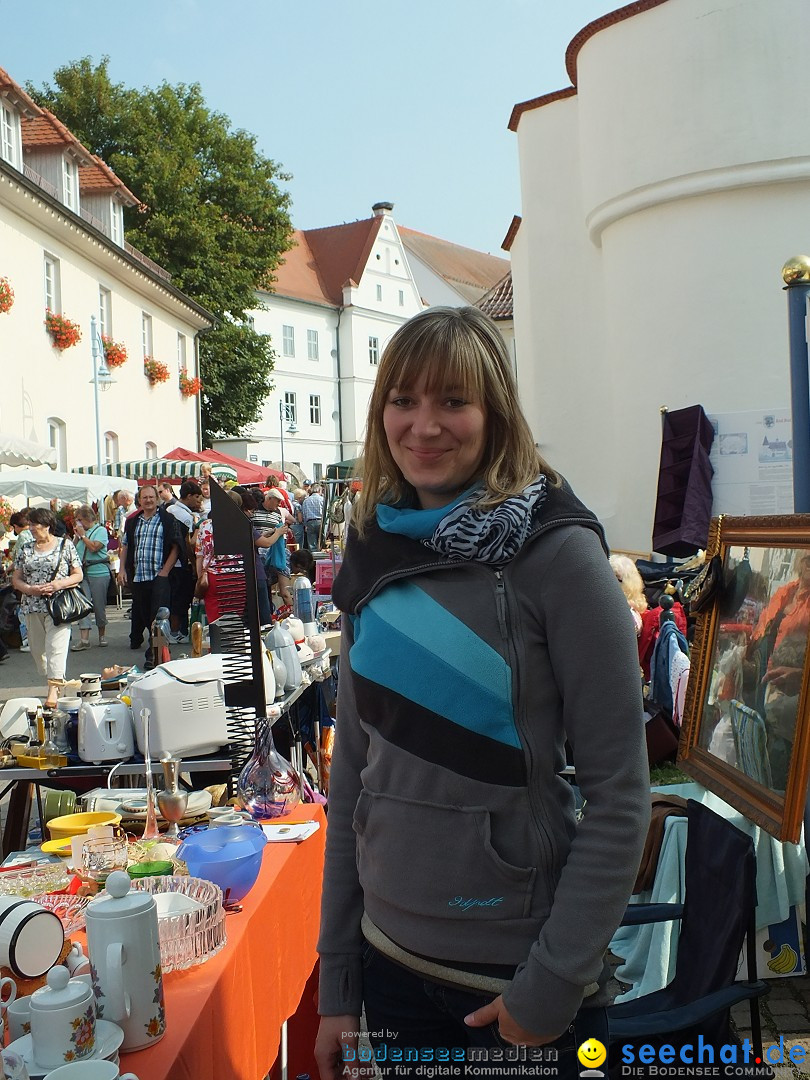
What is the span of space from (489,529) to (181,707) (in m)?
2.40

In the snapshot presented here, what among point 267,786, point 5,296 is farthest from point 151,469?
point 267,786

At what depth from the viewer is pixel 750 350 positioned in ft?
31.8

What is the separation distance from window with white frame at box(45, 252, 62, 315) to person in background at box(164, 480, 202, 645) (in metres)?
9.07

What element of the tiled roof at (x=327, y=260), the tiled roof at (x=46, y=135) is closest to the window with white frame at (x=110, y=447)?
the tiled roof at (x=46, y=135)

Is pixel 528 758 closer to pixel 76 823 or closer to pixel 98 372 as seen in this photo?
pixel 76 823

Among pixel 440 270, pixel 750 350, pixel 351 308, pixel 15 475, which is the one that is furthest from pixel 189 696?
pixel 440 270

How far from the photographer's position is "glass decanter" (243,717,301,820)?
319cm

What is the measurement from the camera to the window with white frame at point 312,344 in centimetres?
5306

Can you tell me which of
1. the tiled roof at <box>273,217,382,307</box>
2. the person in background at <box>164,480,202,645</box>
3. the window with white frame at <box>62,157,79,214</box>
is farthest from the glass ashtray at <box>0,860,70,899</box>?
the tiled roof at <box>273,217,382,307</box>

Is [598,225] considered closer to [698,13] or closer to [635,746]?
[698,13]

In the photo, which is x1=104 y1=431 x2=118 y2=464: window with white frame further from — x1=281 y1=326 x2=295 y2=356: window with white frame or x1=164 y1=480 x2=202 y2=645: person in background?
x1=281 y1=326 x2=295 y2=356: window with white frame

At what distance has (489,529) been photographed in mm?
1474

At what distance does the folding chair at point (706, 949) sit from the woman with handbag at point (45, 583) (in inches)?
267

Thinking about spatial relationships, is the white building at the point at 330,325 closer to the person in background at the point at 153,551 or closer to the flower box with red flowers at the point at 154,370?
the flower box with red flowers at the point at 154,370
